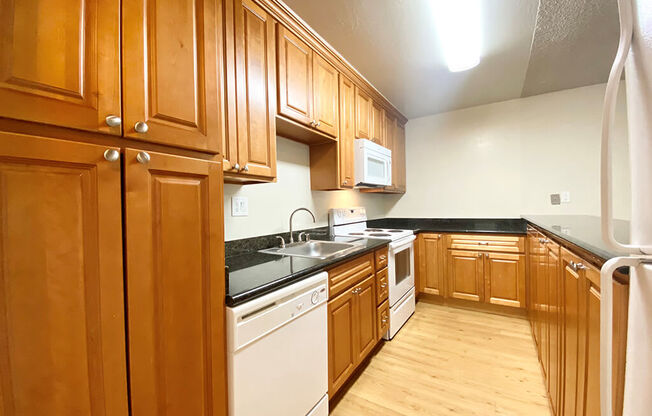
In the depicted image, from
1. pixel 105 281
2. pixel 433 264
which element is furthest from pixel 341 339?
pixel 433 264

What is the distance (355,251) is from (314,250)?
20.5 inches

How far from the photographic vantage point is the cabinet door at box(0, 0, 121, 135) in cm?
55

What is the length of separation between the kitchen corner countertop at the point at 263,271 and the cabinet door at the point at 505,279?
1.77 metres

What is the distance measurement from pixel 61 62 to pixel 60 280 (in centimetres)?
49

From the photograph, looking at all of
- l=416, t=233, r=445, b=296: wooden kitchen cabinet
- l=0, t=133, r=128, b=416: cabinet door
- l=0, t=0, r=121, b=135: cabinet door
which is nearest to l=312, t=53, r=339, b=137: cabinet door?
l=0, t=0, r=121, b=135: cabinet door

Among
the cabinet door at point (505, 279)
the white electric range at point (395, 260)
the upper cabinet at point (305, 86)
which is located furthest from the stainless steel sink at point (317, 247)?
the cabinet door at point (505, 279)

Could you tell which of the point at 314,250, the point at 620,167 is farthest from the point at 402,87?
the point at 620,167

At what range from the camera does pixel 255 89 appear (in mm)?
1439

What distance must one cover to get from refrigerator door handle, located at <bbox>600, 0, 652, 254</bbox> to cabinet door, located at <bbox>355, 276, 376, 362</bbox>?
4.52ft

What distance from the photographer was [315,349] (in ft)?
4.38

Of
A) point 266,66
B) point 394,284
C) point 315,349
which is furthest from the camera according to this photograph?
point 394,284

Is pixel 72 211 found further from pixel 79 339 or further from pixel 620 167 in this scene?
pixel 620 167

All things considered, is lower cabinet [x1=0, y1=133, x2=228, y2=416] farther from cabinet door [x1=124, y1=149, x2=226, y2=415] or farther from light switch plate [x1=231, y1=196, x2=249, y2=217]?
light switch plate [x1=231, y1=196, x2=249, y2=217]

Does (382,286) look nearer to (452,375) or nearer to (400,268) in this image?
(400,268)
